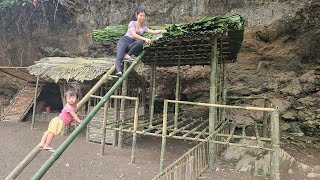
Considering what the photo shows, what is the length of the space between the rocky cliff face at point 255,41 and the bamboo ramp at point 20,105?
2.82m

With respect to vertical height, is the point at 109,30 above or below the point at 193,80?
above

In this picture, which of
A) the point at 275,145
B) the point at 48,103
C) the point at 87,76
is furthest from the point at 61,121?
the point at 48,103

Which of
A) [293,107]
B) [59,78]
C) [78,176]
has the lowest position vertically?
[78,176]

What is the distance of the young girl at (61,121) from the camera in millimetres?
3768

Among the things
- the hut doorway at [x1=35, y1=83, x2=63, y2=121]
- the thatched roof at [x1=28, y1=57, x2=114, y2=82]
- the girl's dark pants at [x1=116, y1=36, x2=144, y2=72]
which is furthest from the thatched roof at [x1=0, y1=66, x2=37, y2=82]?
the girl's dark pants at [x1=116, y1=36, x2=144, y2=72]

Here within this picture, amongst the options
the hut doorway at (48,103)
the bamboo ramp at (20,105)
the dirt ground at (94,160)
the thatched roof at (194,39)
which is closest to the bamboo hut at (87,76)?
the dirt ground at (94,160)

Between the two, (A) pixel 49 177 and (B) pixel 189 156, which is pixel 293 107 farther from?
(A) pixel 49 177

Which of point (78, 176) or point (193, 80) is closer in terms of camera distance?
point (78, 176)

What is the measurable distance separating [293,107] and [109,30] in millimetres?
7509

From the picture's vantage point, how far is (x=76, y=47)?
43.8 ft

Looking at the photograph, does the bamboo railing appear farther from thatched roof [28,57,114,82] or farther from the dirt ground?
thatched roof [28,57,114,82]

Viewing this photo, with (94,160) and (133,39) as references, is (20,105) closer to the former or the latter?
(94,160)

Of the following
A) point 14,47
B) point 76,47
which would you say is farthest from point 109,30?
point 14,47

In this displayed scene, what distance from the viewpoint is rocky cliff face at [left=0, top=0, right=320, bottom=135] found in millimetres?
9703
